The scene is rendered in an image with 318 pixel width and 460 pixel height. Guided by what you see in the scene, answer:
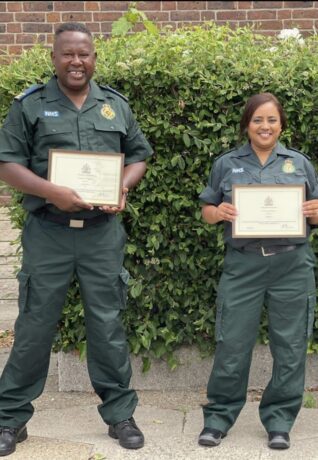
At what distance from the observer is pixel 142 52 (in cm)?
462

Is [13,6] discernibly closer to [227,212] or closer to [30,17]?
[30,17]

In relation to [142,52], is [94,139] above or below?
below

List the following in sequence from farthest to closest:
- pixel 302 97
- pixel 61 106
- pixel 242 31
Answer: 1. pixel 242 31
2. pixel 302 97
3. pixel 61 106

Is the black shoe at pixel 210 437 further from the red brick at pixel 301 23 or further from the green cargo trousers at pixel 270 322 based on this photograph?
the red brick at pixel 301 23

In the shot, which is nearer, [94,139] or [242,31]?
[94,139]

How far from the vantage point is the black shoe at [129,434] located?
13.2 ft

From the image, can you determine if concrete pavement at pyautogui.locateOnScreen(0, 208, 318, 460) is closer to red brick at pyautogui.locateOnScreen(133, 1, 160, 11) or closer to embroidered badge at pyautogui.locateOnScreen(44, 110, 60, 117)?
embroidered badge at pyautogui.locateOnScreen(44, 110, 60, 117)

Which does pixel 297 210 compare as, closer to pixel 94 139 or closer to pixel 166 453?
pixel 94 139

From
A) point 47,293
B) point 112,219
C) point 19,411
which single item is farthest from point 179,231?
point 19,411

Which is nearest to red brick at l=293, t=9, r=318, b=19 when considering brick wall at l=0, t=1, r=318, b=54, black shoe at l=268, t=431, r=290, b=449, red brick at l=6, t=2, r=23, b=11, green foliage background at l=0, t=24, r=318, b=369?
brick wall at l=0, t=1, r=318, b=54

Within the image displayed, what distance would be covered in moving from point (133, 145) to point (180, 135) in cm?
58

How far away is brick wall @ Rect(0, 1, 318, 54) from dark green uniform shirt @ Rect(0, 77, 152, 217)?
5045 mm

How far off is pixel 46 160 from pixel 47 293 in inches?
25.6

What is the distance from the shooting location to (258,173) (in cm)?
395
